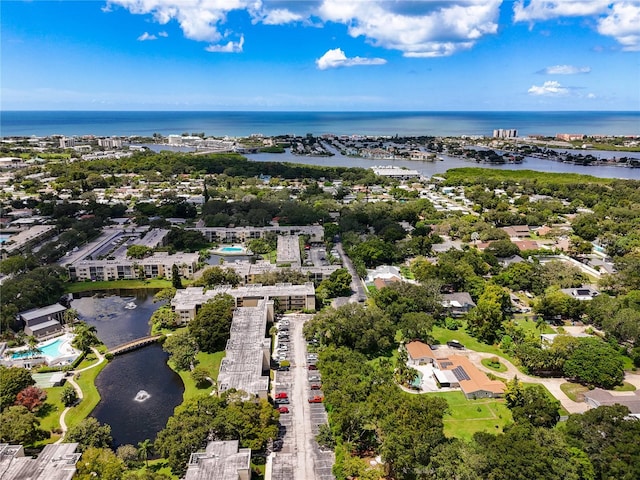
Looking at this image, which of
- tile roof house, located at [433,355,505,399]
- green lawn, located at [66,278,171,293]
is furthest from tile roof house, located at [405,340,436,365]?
green lawn, located at [66,278,171,293]

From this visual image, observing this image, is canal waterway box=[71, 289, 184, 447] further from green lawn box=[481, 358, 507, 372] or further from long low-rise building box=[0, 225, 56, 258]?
green lawn box=[481, 358, 507, 372]

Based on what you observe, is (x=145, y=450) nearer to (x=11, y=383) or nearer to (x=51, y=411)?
(x=51, y=411)

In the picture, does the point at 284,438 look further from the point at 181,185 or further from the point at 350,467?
the point at 181,185

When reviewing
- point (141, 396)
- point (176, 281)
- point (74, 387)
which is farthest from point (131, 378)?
point (176, 281)

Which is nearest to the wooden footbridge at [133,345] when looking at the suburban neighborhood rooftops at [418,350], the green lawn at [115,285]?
the green lawn at [115,285]

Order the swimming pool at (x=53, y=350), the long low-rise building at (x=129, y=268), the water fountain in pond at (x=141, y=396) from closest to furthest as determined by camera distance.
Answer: the water fountain in pond at (x=141, y=396)
the swimming pool at (x=53, y=350)
the long low-rise building at (x=129, y=268)

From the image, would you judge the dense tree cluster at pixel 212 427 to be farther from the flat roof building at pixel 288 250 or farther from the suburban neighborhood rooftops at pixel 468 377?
the flat roof building at pixel 288 250

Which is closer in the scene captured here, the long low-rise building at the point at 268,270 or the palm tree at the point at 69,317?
the palm tree at the point at 69,317
